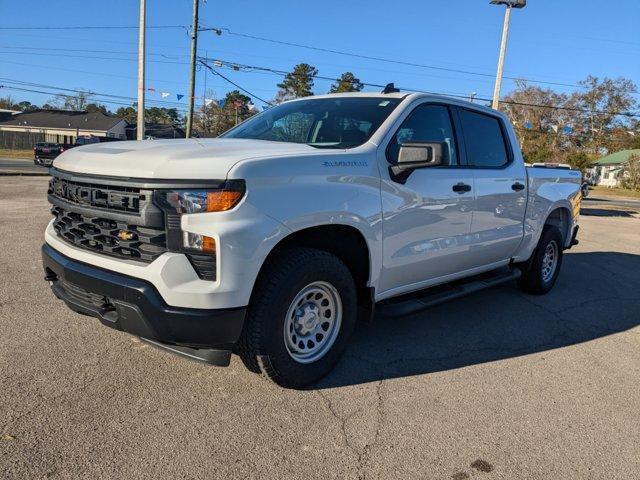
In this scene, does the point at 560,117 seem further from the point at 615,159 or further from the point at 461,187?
the point at 461,187

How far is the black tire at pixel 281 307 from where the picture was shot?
122 inches

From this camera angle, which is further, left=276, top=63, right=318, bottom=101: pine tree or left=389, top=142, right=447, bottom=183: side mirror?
left=276, top=63, right=318, bottom=101: pine tree

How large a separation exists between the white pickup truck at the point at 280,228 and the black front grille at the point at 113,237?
0.04 feet

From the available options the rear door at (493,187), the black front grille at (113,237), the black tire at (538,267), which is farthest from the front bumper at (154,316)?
the black tire at (538,267)

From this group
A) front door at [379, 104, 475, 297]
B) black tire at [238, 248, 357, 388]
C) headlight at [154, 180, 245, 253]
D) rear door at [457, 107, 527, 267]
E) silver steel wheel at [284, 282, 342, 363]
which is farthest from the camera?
rear door at [457, 107, 527, 267]

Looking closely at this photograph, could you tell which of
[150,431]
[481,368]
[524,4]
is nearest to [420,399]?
[481,368]

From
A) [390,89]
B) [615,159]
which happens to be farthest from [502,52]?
[615,159]

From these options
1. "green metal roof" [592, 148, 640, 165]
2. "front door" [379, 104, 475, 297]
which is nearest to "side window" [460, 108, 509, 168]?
"front door" [379, 104, 475, 297]

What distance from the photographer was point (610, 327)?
208 inches

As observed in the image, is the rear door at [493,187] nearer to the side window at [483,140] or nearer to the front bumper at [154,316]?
the side window at [483,140]

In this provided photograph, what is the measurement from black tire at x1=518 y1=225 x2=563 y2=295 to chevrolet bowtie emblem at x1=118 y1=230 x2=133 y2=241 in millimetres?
4557

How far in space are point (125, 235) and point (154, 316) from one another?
506mm

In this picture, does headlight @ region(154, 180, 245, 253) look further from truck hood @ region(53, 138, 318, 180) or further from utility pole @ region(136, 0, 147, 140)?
utility pole @ region(136, 0, 147, 140)

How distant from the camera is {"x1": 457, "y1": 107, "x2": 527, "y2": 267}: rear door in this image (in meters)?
4.73
